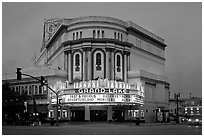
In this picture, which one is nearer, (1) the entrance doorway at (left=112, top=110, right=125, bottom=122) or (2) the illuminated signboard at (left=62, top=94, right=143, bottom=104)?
(2) the illuminated signboard at (left=62, top=94, right=143, bottom=104)

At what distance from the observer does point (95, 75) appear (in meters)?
73.9

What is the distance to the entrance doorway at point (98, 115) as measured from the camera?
2894 inches

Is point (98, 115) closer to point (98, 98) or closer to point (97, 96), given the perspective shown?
point (98, 98)

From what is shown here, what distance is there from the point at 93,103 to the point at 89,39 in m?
12.8

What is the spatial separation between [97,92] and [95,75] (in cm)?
744

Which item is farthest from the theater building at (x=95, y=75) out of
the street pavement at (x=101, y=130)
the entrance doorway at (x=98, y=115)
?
the street pavement at (x=101, y=130)

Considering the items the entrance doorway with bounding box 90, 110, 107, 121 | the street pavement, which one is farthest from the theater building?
the street pavement

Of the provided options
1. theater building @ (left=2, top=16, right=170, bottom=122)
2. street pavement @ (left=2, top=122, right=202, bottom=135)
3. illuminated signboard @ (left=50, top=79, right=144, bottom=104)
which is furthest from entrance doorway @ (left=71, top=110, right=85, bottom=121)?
street pavement @ (left=2, top=122, right=202, bottom=135)

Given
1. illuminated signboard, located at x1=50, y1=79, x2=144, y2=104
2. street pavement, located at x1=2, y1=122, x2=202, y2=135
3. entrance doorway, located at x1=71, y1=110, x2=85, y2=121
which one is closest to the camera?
street pavement, located at x1=2, y1=122, x2=202, y2=135

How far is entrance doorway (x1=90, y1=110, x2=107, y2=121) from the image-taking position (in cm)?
7350

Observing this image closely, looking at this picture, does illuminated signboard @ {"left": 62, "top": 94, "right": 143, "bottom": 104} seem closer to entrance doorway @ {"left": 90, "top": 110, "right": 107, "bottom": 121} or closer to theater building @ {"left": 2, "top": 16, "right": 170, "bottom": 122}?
theater building @ {"left": 2, "top": 16, "right": 170, "bottom": 122}

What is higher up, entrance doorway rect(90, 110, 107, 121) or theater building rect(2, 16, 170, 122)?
theater building rect(2, 16, 170, 122)

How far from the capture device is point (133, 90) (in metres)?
69.4

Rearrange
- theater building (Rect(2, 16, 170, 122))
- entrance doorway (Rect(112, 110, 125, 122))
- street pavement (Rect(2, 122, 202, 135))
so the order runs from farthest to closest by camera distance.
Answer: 1. entrance doorway (Rect(112, 110, 125, 122))
2. theater building (Rect(2, 16, 170, 122))
3. street pavement (Rect(2, 122, 202, 135))
